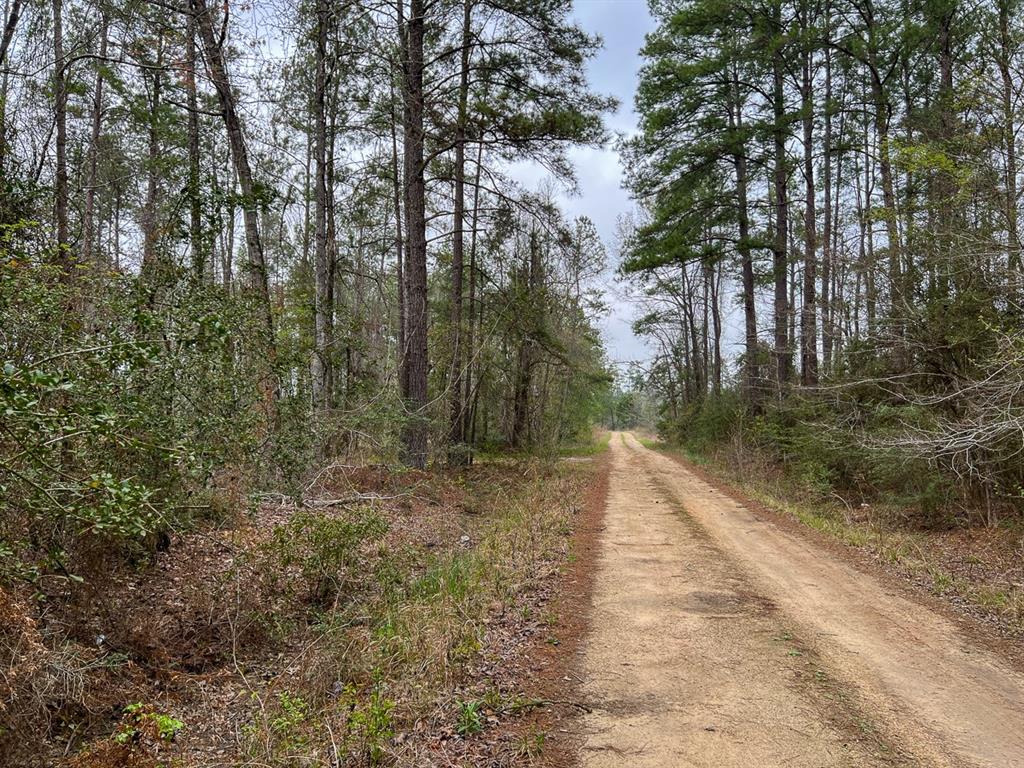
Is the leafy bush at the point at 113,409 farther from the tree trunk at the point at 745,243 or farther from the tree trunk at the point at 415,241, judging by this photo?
the tree trunk at the point at 745,243

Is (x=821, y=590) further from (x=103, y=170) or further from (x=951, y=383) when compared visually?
(x=103, y=170)

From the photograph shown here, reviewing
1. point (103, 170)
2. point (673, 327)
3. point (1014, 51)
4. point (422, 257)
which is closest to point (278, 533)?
point (422, 257)

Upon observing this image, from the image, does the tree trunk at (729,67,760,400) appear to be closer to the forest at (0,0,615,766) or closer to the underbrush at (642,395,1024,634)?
the underbrush at (642,395,1024,634)

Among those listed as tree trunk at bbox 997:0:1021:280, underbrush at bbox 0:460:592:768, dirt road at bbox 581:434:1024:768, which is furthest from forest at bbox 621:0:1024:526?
underbrush at bbox 0:460:592:768

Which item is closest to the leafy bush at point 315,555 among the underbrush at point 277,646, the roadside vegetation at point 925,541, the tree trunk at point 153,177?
the underbrush at point 277,646

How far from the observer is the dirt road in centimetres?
322

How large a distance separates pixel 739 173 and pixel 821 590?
16.3 m

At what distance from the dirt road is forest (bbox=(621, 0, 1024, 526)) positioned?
11.3ft

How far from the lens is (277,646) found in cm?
567

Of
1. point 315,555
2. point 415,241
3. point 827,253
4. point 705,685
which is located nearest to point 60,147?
point 415,241

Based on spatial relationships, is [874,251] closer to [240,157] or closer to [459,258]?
[459,258]

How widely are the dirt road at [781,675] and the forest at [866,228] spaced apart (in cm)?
344

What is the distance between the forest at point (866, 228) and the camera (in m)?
8.42

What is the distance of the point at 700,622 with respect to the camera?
202 inches
